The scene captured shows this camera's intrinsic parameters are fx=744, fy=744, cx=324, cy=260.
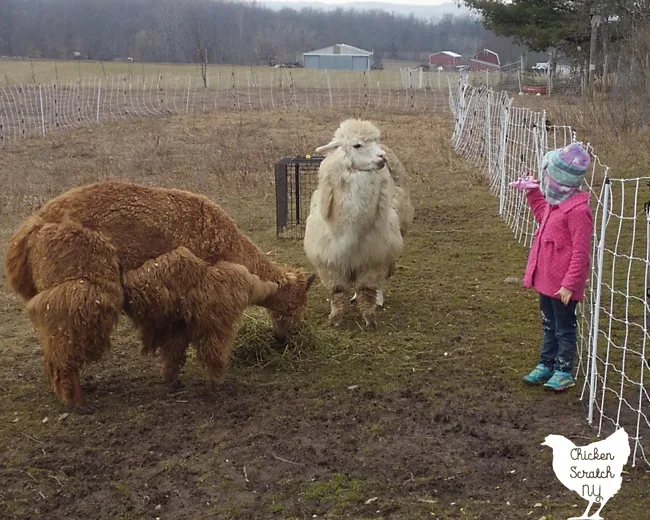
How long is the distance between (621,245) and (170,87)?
1548 inches

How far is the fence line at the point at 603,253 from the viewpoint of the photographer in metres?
4.57

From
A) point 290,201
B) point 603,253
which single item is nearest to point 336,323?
point 603,253

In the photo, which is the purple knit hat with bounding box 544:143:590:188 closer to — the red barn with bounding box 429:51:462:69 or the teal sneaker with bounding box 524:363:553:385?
the teal sneaker with bounding box 524:363:553:385

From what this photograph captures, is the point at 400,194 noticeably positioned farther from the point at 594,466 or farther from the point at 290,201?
the point at 594,466

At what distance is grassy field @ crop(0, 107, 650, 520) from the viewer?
392cm

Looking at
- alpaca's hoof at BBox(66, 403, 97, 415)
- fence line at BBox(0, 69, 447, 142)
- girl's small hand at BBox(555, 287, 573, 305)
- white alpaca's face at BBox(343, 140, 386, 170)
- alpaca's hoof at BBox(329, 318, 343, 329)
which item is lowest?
alpaca's hoof at BBox(66, 403, 97, 415)

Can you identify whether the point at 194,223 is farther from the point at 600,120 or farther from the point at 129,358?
the point at 600,120

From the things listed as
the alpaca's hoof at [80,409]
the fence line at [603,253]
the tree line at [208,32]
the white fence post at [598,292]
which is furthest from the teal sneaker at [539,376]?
the tree line at [208,32]

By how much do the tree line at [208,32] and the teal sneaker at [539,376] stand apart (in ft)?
223

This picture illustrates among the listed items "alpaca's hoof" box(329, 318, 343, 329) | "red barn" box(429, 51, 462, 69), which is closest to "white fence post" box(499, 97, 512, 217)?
"alpaca's hoof" box(329, 318, 343, 329)

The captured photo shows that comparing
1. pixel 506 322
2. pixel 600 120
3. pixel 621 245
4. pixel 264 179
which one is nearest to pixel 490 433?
pixel 506 322

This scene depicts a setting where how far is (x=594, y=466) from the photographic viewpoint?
3314 millimetres

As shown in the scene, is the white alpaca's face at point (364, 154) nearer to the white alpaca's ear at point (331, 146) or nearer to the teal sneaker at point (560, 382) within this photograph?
the white alpaca's ear at point (331, 146)

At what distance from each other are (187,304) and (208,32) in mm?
107382
